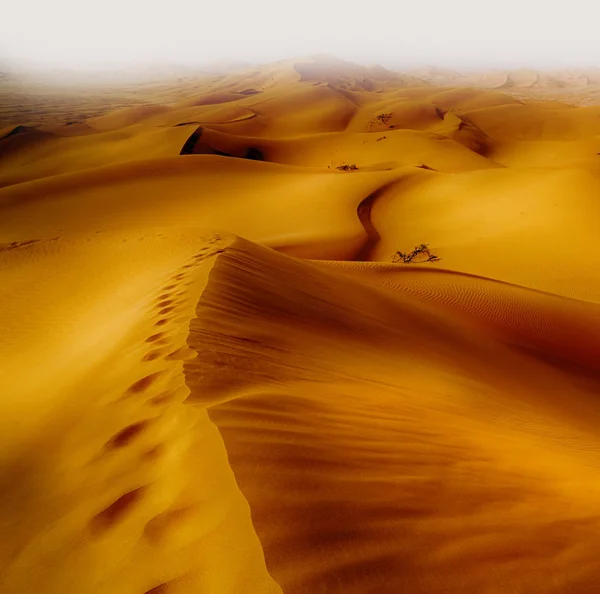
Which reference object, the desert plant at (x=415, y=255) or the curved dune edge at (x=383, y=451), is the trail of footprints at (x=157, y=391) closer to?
the curved dune edge at (x=383, y=451)

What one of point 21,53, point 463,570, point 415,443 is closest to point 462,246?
point 415,443

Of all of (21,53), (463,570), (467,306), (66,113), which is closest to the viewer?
(463,570)

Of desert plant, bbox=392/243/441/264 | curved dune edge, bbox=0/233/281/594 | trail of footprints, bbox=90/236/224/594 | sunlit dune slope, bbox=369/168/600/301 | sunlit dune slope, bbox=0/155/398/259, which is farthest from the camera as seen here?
sunlit dune slope, bbox=0/155/398/259

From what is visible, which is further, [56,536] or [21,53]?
[21,53]

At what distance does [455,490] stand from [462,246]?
37.1ft

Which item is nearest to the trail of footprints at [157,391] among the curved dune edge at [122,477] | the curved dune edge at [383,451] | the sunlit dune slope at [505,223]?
the curved dune edge at [122,477]

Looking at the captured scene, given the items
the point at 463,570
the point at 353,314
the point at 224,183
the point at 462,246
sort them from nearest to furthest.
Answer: the point at 463,570 < the point at 353,314 < the point at 462,246 < the point at 224,183

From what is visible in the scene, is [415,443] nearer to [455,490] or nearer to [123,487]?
[455,490]

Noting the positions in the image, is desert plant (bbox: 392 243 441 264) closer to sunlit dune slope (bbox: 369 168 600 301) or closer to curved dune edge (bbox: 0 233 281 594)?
sunlit dune slope (bbox: 369 168 600 301)

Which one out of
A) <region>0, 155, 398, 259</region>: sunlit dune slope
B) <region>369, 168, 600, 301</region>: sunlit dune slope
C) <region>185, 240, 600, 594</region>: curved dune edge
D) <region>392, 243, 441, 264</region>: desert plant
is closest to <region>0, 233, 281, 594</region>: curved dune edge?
<region>185, 240, 600, 594</region>: curved dune edge

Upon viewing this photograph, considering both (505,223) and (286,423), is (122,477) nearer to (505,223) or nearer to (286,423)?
(286,423)

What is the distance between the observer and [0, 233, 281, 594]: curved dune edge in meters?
1.57

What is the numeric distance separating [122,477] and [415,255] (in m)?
11.1

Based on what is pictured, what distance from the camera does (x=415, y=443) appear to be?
2.51 meters
